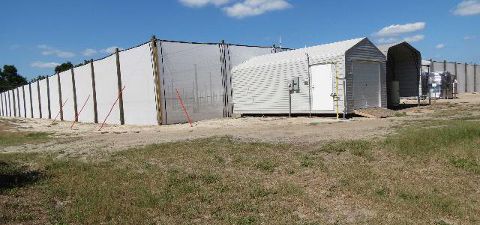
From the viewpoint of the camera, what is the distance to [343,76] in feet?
70.2

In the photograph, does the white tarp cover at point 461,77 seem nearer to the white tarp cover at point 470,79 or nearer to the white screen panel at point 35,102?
the white tarp cover at point 470,79

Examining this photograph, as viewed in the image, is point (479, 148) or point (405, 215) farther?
point (479, 148)

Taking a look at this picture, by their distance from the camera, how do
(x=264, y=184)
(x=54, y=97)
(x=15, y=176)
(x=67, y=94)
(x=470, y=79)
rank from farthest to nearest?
(x=470, y=79), (x=54, y=97), (x=67, y=94), (x=15, y=176), (x=264, y=184)

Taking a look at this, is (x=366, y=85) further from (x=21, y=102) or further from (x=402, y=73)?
(x=21, y=102)

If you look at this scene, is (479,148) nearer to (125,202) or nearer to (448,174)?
(448,174)

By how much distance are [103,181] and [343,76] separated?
1487 cm

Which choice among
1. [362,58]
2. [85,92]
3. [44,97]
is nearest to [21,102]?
[44,97]

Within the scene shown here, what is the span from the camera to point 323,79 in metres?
22.3

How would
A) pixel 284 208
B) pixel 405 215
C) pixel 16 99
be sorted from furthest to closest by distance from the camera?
pixel 16 99 → pixel 284 208 → pixel 405 215

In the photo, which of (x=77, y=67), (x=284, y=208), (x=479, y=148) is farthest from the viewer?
(x=77, y=67)

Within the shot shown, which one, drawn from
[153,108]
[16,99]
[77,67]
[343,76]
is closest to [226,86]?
[153,108]

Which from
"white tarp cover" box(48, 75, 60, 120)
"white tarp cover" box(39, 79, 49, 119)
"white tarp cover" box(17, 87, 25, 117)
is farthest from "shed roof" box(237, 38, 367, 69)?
"white tarp cover" box(17, 87, 25, 117)

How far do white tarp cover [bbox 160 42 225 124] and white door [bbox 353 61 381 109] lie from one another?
965 centimetres

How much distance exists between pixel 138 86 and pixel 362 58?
13.3m
